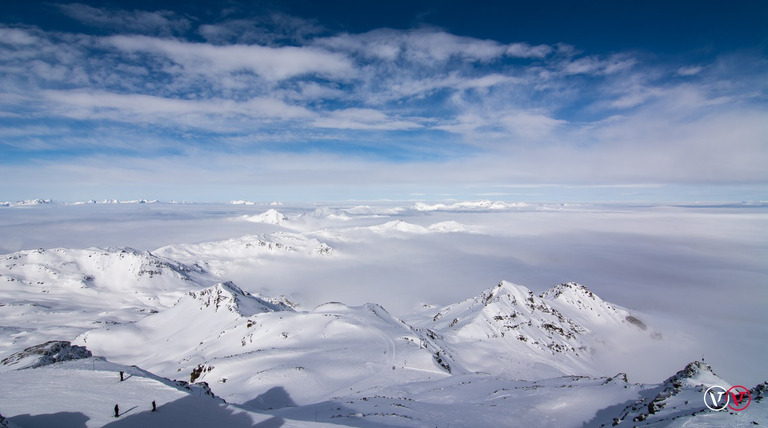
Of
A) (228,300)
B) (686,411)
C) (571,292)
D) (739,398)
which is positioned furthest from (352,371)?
(571,292)

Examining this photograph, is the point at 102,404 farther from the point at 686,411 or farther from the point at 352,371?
the point at 352,371

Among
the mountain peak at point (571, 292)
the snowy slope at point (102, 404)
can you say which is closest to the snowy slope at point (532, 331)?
the mountain peak at point (571, 292)

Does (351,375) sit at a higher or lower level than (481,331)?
higher

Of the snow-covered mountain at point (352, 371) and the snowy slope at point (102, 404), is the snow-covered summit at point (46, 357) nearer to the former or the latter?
the snow-covered mountain at point (352, 371)

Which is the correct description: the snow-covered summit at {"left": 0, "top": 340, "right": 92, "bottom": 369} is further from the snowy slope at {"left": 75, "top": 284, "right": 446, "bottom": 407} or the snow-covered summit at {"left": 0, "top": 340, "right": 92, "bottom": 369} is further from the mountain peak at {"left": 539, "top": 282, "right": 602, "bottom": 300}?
the mountain peak at {"left": 539, "top": 282, "right": 602, "bottom": 300}

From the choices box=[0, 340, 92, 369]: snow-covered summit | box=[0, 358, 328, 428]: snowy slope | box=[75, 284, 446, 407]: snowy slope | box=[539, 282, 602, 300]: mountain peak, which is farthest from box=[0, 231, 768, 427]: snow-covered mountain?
box=[539, 282, 602, 300]: mountain peak

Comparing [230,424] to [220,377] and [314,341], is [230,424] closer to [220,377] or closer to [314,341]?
[220,377]

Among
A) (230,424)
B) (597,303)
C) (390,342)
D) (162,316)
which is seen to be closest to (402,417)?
(230,424)

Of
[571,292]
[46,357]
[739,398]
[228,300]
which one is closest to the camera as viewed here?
[739,398]
